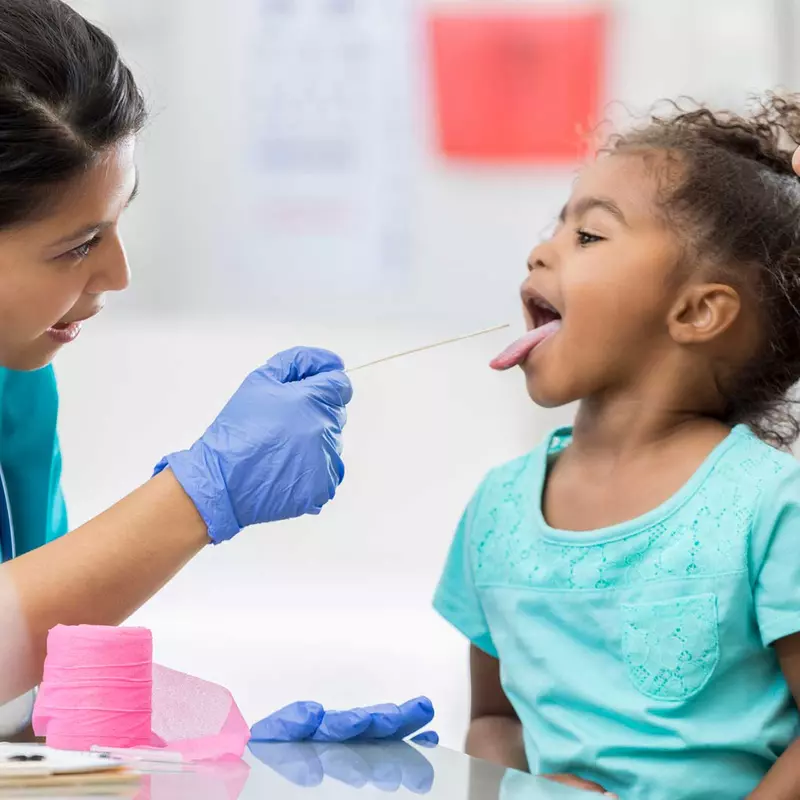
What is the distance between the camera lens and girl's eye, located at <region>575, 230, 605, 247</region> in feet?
4.33

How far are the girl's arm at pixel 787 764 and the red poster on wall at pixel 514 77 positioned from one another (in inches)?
69.1

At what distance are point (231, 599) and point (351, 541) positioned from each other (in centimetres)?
32

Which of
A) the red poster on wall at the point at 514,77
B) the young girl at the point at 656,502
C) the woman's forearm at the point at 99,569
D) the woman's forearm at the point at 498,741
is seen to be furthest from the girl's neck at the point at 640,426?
the red poster on wall at the point at 514,77

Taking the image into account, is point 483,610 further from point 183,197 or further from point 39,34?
point 183,197

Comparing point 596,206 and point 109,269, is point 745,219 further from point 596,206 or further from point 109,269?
point 109,269

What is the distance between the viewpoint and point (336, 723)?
1.09m

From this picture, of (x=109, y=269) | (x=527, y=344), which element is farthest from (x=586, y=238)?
(x=109, y=269)

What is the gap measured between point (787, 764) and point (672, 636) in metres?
0.16

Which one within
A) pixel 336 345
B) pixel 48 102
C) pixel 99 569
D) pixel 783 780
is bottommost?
pixel 336 345

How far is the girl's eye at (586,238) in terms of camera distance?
132 centimetres

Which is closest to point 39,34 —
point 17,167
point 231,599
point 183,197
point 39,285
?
point 17,167

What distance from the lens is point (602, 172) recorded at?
1.35 metres

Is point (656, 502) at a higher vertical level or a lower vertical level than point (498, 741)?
higher

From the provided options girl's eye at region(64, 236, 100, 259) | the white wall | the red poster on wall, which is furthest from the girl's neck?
the red poster on wall
